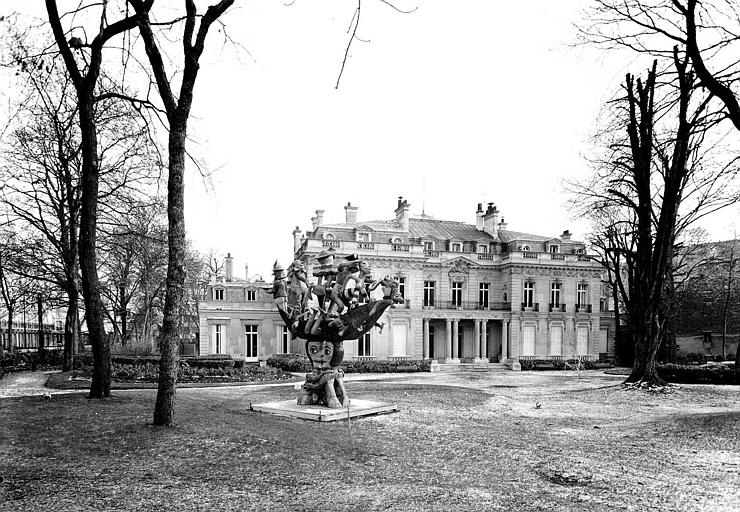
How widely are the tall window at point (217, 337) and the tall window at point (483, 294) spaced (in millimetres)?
17488

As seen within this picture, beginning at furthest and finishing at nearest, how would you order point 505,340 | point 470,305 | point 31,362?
point 470,305
point 505,340
point 31,362

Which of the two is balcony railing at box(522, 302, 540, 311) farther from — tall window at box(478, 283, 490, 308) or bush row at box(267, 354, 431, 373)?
bush row at box(267, 354, 431, 373)

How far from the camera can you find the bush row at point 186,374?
847 inches

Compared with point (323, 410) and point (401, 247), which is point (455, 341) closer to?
point (401, 247)

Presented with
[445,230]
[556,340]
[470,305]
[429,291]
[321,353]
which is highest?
[445,230]

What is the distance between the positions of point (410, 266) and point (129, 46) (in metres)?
28.4

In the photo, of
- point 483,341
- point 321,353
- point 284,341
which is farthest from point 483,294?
point 321,353

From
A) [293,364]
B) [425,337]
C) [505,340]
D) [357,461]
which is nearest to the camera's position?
[357,461]

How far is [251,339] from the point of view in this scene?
3753 centimetres

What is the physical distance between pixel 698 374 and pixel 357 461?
19.8 meters

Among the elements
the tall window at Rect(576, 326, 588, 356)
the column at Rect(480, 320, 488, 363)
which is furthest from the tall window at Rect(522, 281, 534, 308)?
the tall window at Rect(576, 326, 588, 356)

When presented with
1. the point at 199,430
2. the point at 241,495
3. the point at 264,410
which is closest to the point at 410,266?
the point at 264,410

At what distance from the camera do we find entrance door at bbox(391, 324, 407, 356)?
1469 inches

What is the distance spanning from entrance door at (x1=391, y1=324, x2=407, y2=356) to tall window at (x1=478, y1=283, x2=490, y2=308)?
679 cm
